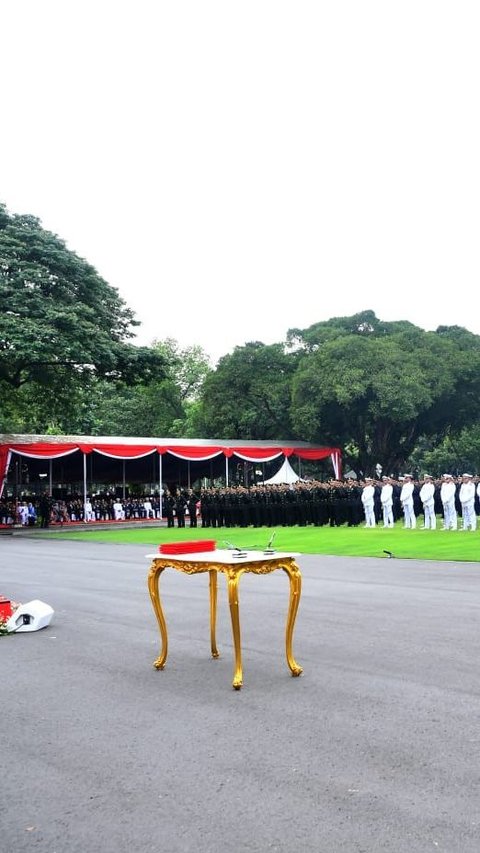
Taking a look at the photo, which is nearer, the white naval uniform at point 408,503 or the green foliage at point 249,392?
the white naval uniform at point 408,503

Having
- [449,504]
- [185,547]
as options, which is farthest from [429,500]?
[185,547]

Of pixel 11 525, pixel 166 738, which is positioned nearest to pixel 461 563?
pixel 166 738

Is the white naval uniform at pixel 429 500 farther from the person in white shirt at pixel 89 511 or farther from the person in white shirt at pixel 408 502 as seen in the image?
the person in white shirt at pixel 89 511

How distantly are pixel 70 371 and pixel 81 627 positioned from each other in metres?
25.5

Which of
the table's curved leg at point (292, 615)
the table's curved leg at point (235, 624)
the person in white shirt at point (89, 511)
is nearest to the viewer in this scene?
the table's curved leg at point (235, 624)

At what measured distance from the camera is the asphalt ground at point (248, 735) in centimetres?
357

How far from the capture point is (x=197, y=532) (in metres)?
27.8

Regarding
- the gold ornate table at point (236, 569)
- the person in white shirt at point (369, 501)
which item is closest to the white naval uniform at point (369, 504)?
the person in white shirt at point (369, 501)

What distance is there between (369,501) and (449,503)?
3093 millimetres

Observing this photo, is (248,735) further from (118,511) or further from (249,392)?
(249,392)

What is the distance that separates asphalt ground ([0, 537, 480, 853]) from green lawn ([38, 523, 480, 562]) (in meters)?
7.86

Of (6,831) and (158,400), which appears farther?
(158,400)

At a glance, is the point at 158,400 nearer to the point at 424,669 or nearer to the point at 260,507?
the point at 260,507

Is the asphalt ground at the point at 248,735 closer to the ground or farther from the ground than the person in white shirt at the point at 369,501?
closer to the ground
